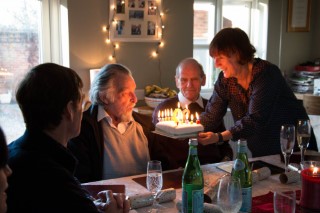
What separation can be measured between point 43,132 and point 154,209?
0.54 metres

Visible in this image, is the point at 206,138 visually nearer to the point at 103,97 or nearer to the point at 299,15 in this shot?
the point at 103,97

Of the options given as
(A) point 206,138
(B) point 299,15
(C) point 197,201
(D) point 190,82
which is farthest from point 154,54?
(C) point 197,201

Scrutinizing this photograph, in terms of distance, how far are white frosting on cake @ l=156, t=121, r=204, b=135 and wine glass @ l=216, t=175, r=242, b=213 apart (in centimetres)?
75

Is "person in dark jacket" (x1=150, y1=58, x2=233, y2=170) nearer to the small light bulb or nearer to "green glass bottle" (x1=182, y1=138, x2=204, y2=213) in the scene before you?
"green glass bottle" (x1=182, y1=138, x2=204, y2=213)

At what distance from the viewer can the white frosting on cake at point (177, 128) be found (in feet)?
7.00

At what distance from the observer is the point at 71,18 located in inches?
138

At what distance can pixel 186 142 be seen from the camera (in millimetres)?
2600

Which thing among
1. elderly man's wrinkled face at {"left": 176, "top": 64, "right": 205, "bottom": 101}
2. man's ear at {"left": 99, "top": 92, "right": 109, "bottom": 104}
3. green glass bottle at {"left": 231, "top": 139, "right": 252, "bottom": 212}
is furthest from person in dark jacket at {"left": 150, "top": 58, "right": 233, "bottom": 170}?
green glass bottle at {"left": 231, "top": 139, "right": 252, "bottom": 212}

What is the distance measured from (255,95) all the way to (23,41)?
223 cm

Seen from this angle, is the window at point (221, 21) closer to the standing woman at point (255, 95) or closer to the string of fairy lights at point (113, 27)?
the string of fairy lights at point (113, 27)

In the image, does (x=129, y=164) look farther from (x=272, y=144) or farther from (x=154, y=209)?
(x=272, y=144)

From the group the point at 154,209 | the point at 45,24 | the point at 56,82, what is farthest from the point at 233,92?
the point at 45,24

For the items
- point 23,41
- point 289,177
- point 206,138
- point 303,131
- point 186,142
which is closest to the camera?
point 289,177

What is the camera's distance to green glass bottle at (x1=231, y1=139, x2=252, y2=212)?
149 cm
